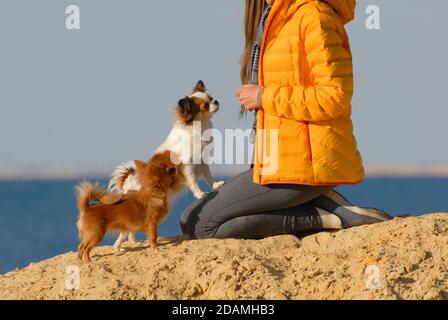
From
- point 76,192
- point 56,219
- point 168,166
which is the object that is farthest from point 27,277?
point 56,219

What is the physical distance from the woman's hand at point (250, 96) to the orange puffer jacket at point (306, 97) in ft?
0.17

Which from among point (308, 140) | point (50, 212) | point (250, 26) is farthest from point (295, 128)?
point (50, 212)

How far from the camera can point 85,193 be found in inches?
263

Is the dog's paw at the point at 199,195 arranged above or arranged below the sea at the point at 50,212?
above

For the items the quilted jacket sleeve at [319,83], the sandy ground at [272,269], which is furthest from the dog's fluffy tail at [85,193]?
the quilted jacket sleeve at [319,83]

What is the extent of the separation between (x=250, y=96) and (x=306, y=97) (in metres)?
0.41

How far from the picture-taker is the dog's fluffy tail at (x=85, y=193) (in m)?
6.68

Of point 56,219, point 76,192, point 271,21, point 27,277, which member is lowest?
point 56,219

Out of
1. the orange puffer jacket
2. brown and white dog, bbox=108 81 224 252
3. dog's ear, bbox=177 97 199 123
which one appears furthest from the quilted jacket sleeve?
dog's ear, bbox=177 97 199 123

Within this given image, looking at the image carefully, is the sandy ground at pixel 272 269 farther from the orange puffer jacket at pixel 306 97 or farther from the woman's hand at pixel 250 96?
the woman's hand at pixel 250 96

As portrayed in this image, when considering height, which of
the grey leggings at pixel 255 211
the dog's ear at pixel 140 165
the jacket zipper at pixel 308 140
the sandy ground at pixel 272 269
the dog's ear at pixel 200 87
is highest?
the dog's ear at pixel 200 87
